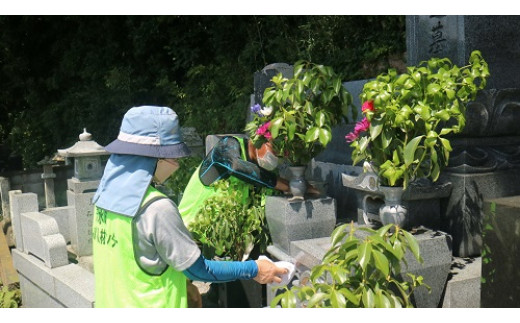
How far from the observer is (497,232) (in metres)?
2.69

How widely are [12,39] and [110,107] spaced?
3.77 m

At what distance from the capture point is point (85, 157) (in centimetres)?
770

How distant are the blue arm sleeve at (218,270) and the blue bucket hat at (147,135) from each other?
0.51 metres

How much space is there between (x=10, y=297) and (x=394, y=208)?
4692 millimetres

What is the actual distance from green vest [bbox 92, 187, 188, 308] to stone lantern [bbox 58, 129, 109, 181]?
220 inches

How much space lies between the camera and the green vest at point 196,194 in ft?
13.9

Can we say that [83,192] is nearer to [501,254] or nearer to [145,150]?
[145,150]

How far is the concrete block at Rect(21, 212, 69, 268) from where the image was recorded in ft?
15.6

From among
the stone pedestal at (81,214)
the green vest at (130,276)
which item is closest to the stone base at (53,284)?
the green vest at (130,276)

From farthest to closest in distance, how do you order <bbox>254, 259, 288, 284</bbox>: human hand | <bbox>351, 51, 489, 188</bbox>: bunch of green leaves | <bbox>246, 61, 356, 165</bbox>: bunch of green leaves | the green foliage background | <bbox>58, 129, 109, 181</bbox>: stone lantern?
the green foliage background → <bbox>58, 129, 109, 181</bbox>: stone lantern → <bbox>246, 61, 356, 165</bbox>: bunch of green leaves → <bbox>351, 51, 489, 188</bbox>: bunch of green leaves → <bbox>254, 259, 288, 284</bbox>: human hand

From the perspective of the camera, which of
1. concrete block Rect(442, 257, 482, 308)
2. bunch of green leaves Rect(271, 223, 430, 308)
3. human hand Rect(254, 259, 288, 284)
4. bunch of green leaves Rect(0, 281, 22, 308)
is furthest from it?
bunch of green leaves Rect(0, 281, 22, 308)

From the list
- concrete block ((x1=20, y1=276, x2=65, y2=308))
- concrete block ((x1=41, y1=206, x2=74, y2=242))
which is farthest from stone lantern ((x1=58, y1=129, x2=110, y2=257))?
concrete block ((x1=20, y1=276, x2=65, y2=308))

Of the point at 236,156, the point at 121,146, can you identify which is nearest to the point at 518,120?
the point at 236,156

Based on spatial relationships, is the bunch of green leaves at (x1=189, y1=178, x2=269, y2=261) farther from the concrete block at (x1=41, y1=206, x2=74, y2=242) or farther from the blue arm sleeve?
the concrete block at (x1=41, y1=206, x2=74, y2=242)
